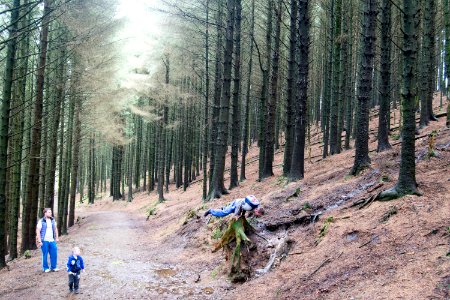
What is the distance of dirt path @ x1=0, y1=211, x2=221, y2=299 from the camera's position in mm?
6801

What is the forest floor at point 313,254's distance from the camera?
4.56 metres

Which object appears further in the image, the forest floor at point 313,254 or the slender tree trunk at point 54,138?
the slender tree trunk at point 54,138

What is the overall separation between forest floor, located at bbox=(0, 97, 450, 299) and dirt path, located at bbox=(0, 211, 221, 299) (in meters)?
0.02

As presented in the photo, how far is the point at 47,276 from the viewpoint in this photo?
7.89 metres

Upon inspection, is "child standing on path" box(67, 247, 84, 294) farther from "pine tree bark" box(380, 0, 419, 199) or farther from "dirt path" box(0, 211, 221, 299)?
"pine tree bark" box(380, 0, 419, 199)

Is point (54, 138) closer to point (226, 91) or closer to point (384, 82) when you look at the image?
point (226, 91)

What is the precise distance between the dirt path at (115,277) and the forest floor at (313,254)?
0.02 m

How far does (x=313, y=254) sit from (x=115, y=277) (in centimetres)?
431

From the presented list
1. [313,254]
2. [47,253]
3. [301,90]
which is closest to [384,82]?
[301,90]

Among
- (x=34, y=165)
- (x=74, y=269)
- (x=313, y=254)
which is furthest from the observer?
Answer: (x=34, y=165)

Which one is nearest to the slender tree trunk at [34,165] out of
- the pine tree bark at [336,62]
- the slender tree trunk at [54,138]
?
the slender tree trunk at [54,138]

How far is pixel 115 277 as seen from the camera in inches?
314

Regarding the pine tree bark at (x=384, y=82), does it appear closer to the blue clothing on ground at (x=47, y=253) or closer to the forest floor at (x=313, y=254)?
the forest floor at (x=313, y=254)

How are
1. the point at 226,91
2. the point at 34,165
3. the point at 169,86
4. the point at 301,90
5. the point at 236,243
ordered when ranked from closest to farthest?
the point at 236,243 → the point at 34,165 → the point at 301,90 → the point at 226,91 → the point at 169,86
